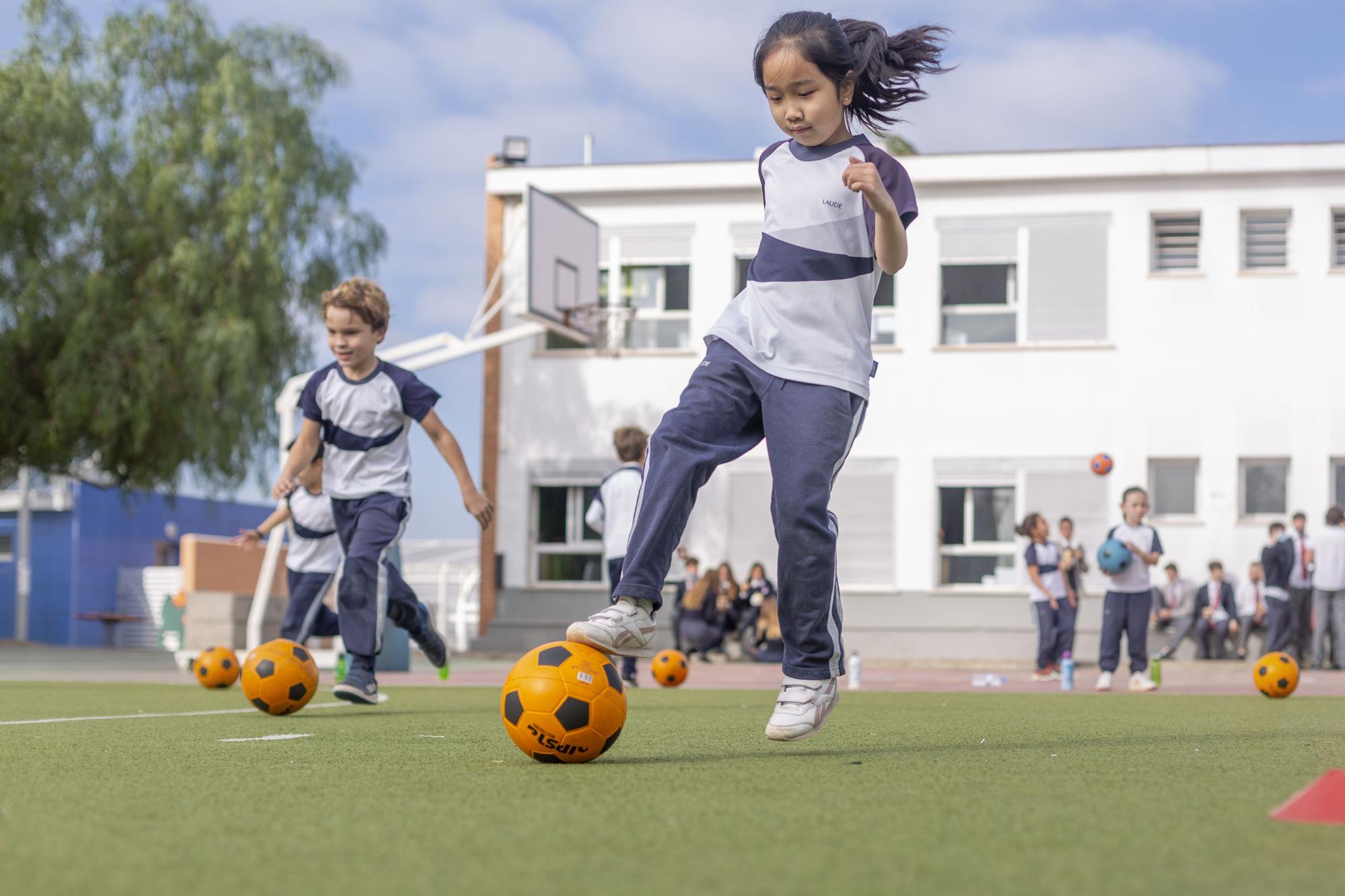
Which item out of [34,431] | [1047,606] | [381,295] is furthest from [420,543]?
[381,295]

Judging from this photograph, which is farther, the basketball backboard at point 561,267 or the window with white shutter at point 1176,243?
the window with white shutter at point 1176,243

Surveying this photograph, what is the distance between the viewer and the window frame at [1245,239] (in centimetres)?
2464

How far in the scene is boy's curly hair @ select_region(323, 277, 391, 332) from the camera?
7319 millimetres

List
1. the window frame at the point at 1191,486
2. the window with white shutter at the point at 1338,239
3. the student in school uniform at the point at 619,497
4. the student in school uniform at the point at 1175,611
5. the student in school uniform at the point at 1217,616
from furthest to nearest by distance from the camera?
the window with white shutter at the point at 1338,239 → the window frame at the point at 1191,486 → the student in school uniform at the point at 1175,611 → the student in school uniform at the point at 1217,616 → the student in school uniform at the point at 619,497

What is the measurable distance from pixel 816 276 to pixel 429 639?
4.36m

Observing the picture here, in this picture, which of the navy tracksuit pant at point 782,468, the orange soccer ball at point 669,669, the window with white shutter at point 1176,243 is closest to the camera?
the navy tracksuit pant at point 782,468

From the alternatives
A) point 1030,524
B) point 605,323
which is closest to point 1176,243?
point 605,323

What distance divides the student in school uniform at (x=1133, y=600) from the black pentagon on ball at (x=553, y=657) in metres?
8.69

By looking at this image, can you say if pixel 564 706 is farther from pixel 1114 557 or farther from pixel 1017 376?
pixel 1017 376

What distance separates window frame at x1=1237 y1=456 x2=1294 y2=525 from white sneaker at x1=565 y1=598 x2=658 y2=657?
71.3 feet

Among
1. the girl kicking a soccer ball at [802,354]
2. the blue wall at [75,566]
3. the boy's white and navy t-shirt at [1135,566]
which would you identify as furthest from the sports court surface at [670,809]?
the blue wall at [75,566]

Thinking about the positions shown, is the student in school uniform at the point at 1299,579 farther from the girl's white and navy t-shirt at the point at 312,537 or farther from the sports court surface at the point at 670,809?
the sports court surface at the point at 670,809

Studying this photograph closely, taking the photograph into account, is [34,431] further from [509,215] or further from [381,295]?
[381,295]

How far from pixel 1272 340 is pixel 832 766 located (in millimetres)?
22523
